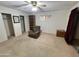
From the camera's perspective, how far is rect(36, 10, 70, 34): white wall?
1.78 metres

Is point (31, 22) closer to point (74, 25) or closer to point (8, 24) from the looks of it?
point (8, 24)

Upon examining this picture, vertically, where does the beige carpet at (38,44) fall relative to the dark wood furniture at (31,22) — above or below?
below

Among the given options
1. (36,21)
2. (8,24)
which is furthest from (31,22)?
(8,24)

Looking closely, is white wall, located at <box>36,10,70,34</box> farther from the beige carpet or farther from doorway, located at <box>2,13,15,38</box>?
doorway, located at <box>2,13,15,38</box>

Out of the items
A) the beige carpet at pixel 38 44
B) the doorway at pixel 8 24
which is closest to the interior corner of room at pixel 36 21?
the doorway at pixel 8 24

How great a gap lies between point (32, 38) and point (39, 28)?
0.46 m

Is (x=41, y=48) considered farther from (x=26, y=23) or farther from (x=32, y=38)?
(x=26, y=23)

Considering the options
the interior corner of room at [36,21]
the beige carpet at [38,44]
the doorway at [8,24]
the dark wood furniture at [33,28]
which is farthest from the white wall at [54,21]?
Result: the doorway at [8,24]

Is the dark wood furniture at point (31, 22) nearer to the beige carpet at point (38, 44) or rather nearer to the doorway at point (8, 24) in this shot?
the beige carpet at point (38, 44)

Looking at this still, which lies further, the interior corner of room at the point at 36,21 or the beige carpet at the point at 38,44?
the beige carpet at the point at 38,44

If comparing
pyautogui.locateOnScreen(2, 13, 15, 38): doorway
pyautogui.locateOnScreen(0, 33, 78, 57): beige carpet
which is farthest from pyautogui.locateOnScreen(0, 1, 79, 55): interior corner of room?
pyautogui.locateOnScreen(0, 33, 78, 57): beige carpet

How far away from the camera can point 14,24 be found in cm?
182

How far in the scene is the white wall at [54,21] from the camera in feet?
5.85

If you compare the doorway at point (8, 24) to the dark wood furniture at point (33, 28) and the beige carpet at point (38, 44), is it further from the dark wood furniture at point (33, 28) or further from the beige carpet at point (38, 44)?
the dark wood furniture at point (33, 28)
